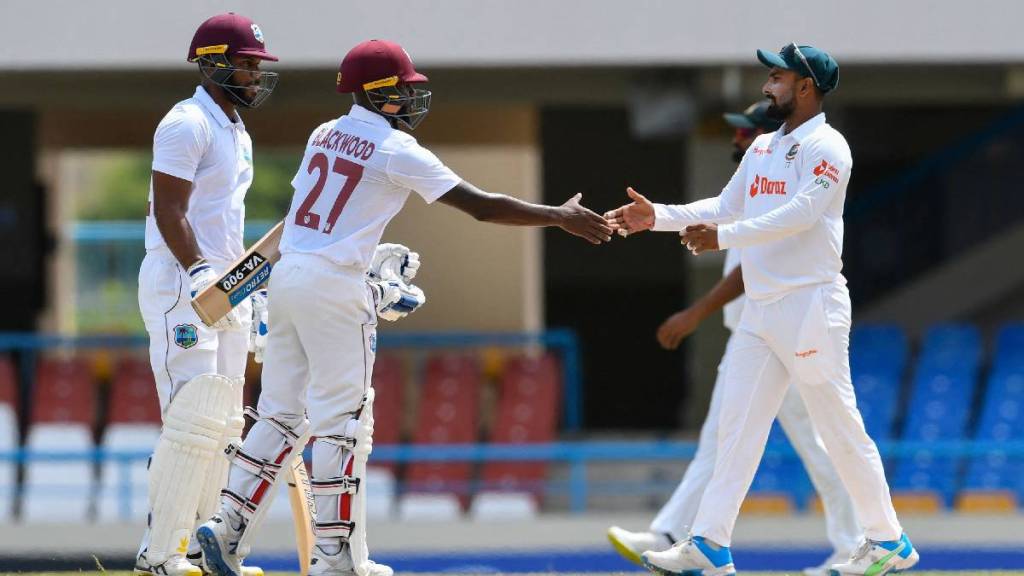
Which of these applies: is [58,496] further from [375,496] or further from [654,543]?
[654,543]

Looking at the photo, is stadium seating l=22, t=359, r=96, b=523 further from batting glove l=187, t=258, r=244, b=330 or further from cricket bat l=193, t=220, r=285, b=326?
cricket bat l=193, t=220, r=285, b=326

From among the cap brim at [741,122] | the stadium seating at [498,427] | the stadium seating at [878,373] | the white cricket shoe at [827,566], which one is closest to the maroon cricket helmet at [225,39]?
the cap brim at [741,122]

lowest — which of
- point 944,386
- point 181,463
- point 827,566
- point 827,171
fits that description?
point 827,566

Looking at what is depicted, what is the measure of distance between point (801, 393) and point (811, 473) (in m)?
1.34

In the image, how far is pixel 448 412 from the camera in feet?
41.1

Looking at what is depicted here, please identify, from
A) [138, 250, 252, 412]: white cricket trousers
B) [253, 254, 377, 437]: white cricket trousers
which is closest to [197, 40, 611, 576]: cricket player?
[253, 254, 377, 437]: white cricket trousers

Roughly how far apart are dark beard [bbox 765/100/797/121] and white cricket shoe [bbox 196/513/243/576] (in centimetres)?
226

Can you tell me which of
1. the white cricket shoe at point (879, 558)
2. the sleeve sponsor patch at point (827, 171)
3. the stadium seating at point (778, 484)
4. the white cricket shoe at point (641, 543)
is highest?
the sleeve sponsor patch at point (827, 171)

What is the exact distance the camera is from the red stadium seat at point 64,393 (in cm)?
1249

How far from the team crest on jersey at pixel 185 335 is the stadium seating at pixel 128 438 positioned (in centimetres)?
534

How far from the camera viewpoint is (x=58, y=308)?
50.9ft

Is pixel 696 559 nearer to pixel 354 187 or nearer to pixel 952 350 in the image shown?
pixel 354 187

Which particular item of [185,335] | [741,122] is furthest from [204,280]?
[741,122]

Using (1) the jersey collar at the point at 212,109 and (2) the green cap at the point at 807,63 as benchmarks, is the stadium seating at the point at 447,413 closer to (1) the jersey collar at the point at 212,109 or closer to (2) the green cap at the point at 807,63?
(1) the jersey collar at the point at 212,109
